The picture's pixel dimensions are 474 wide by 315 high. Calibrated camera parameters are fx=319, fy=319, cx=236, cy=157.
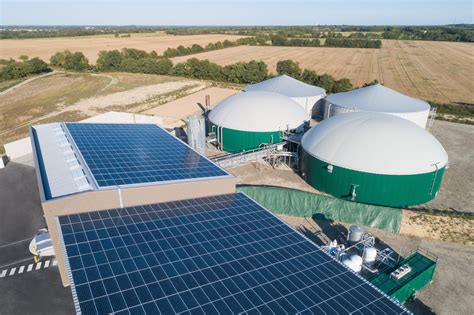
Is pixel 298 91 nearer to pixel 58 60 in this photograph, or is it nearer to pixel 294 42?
pixel 58 60

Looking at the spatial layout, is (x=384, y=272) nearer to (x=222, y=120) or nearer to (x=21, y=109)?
(x=222, y=120)

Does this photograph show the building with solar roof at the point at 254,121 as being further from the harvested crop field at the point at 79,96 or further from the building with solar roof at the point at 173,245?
the harvested crop field at the point at 79,96

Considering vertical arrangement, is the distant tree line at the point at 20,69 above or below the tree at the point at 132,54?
below

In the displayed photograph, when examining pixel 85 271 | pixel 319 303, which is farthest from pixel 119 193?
pixel 319 303

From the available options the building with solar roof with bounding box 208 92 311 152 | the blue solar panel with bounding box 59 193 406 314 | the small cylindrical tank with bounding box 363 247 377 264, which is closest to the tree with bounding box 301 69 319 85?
the building with solar roof with bounding box 208 92 311 152

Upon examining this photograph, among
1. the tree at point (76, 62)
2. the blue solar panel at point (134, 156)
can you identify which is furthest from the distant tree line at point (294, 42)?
the blue solar panel at point (134, 156)

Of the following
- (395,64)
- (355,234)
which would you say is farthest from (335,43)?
(355,234)

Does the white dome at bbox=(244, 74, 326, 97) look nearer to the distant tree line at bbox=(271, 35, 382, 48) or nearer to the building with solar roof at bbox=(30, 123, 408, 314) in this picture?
the building with solar roof at bbox=(30, 123, 408, 314)
